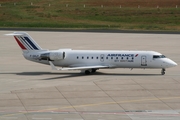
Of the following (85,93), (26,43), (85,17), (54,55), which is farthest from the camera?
(85,17)

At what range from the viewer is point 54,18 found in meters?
106

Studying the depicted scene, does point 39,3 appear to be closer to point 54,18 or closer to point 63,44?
point 54,18

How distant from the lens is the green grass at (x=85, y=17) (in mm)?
99375

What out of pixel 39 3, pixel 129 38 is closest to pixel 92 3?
pixel 39 3

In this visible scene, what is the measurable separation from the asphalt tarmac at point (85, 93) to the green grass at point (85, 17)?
3563 cm

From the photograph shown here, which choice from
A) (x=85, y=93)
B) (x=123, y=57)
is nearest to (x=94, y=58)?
(x=123, y=57)

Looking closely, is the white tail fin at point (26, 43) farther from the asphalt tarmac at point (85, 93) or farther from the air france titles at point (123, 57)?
the air france titles at point (123, 57)

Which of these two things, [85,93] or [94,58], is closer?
[85,93]

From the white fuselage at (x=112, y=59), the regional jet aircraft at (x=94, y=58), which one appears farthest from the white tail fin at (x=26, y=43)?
the white fuselage at (x=112, y=59)

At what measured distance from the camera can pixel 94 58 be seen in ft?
167

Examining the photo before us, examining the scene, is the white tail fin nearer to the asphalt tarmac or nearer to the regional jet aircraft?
the regional jet aircraft

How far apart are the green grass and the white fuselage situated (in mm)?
46609

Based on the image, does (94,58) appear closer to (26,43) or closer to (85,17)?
(26,43)

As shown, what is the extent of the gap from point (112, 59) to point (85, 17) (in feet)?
190
